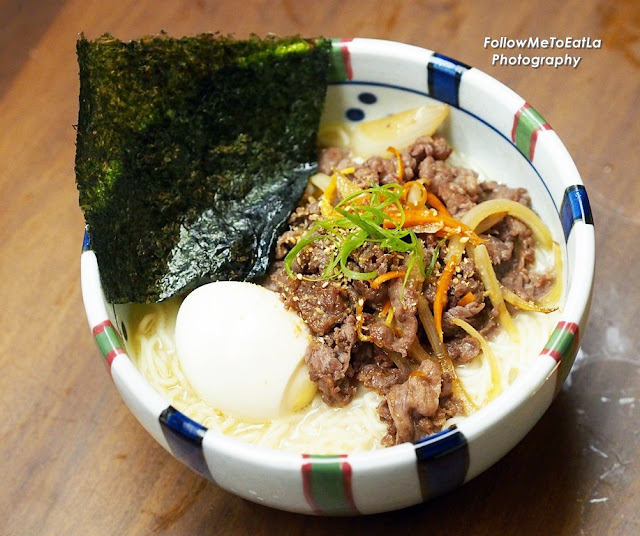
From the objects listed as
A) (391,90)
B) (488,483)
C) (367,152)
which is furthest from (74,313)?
(488,483)

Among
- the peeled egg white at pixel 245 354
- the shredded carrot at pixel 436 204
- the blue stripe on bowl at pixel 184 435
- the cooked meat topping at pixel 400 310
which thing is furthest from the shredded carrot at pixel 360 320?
the blue stripe on bowl at pixel 184 435

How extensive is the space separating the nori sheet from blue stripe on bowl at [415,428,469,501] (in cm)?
71

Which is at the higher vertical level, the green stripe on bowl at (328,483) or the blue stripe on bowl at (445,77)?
the blue stripe on bowl at (445,77)

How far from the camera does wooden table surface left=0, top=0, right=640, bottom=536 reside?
1.71m

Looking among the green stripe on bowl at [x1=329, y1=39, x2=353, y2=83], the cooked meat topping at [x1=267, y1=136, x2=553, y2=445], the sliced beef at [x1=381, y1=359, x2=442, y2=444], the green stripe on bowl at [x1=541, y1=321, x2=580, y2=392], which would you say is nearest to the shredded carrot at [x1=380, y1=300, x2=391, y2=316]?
the cooked meat topping at [x1=267, y1=136, x2=553, y2=445]

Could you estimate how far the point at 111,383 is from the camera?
6.57 feet

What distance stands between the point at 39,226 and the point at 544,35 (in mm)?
1679

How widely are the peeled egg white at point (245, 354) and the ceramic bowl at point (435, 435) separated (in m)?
0.18

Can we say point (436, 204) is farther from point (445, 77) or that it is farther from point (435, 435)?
point (435, 435)

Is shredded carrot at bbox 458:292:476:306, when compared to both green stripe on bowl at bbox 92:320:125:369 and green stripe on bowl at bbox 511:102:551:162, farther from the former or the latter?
green stripe on bowl at bbox 92:320:125:369

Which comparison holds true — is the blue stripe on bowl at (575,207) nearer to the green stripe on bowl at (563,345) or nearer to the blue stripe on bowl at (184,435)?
the green stripe on bowl at (563,345)

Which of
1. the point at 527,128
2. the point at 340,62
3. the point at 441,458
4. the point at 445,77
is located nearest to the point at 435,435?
the point at 441,458

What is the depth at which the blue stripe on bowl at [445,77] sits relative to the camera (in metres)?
1.89

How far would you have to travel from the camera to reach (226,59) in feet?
6.52
